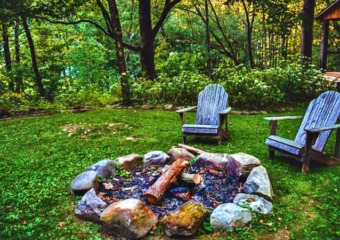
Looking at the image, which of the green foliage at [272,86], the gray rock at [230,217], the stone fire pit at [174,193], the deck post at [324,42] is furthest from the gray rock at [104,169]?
the deck post at [324,42]

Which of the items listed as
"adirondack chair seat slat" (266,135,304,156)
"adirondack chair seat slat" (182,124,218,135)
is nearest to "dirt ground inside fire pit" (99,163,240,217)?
"adirondack chair seat slat" (266,135,304,156)

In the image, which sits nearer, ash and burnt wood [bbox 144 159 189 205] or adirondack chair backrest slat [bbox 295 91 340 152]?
ash and burnt wood [bbox 144 159 189 205]

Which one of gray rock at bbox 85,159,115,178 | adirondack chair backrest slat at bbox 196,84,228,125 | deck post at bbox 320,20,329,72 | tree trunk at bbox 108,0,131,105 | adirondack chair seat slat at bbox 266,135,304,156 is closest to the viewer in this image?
gray rock at bbox 85,159,115,178

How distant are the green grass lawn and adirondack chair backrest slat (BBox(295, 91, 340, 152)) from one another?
32 cm

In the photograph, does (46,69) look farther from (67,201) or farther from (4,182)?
(67,201)

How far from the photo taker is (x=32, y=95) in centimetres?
808

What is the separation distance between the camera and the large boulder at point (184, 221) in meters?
2.46

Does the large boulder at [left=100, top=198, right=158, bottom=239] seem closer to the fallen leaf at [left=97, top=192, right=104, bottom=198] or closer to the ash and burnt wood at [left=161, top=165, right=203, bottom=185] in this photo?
the fallen leaf at [left=97, top=192, right=104, bottom=198]

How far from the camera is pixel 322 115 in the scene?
3.86 meters

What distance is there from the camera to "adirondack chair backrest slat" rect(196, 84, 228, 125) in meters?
4.88

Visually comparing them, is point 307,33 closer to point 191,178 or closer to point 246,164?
point 246,164

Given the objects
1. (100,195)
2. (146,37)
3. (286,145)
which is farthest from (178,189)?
(146,37)

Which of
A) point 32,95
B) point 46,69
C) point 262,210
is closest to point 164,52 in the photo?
point 46,69

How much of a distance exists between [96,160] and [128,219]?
175cm
